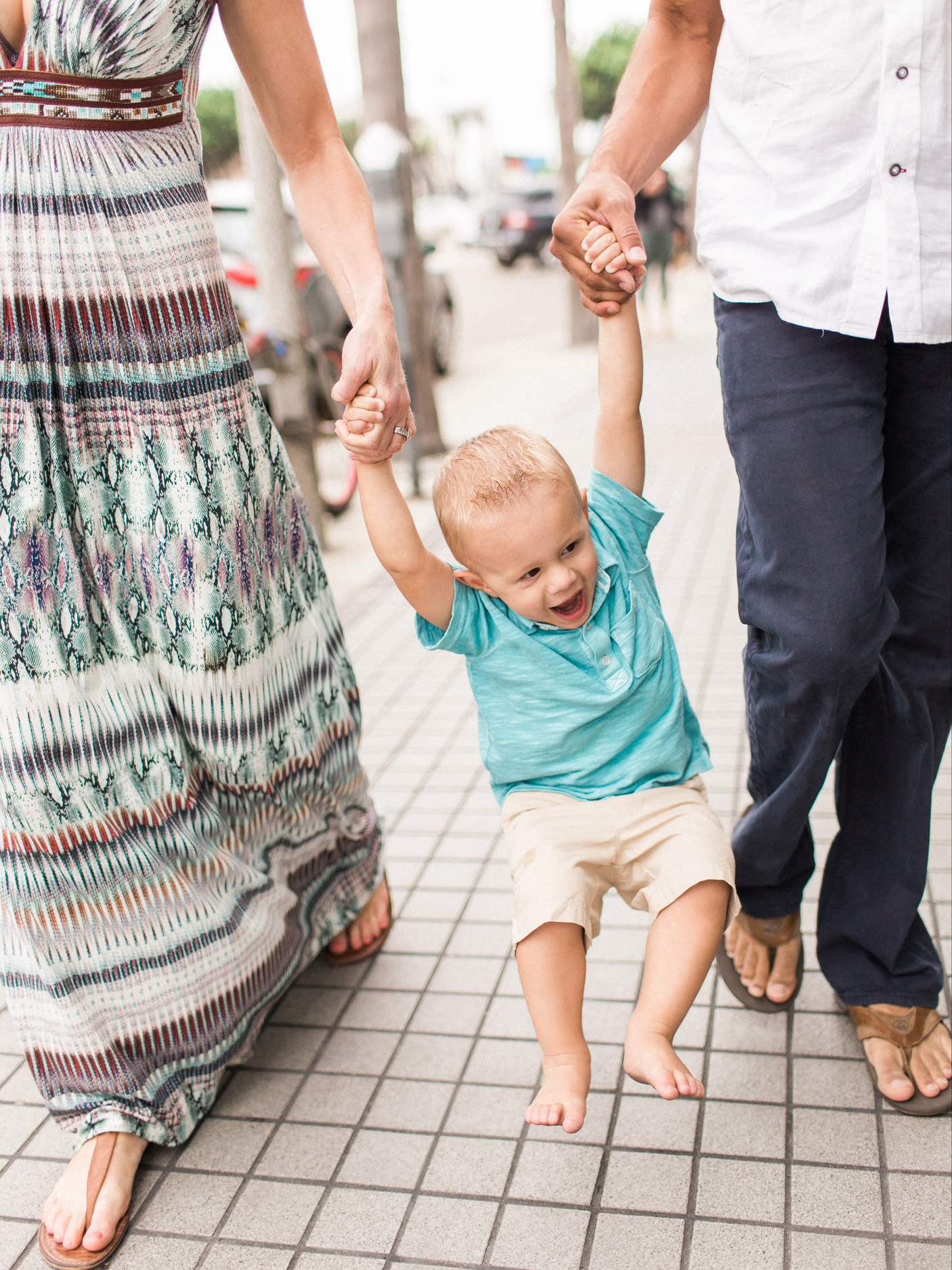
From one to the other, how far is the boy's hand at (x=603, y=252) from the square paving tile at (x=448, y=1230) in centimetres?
140

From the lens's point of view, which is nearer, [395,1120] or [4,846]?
[4,846]

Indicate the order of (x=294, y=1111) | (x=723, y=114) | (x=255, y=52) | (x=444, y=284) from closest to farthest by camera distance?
(x=723, y=114)
(x=255, y=52)
(x=294, y=1111)
(x=444, y=284)

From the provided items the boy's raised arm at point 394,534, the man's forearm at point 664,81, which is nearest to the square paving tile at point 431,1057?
the boy's raised arm at point 394,534

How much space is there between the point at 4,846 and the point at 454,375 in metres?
10.1

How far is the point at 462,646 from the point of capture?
1792 mm

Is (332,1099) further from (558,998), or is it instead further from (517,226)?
(517,226)

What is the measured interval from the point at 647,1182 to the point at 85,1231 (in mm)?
861

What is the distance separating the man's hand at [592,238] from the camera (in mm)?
1634

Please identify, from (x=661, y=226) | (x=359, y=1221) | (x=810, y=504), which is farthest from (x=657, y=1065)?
(x=661, y=226)

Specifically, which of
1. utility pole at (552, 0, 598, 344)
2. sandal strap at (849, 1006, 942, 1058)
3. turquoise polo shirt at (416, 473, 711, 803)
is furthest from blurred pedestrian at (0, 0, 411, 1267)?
utility pole at (552, 0, 598, 344)

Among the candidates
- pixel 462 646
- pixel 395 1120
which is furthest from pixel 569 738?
pixel 395 1120

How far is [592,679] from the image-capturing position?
1788 mm

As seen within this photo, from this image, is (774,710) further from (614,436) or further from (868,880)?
(614,436)

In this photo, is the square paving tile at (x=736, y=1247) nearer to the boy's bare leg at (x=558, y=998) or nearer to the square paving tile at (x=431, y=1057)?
the boy's bare leg at (x=558, y=998)
